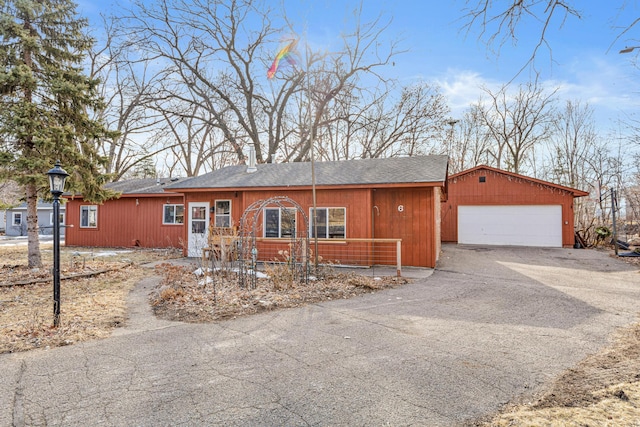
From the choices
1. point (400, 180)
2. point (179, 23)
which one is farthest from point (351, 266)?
point (179, 23)

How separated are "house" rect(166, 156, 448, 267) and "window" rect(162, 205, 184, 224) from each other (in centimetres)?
341

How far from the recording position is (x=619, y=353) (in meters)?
3.77

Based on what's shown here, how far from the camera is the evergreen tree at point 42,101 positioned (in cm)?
873

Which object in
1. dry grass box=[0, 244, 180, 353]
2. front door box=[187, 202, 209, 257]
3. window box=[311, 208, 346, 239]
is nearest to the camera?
dry grass box=[0, 244, 180, 353]

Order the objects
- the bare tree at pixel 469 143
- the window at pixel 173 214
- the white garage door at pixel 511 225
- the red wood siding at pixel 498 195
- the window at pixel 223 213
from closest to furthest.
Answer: the window at pixel 223 213, the window at pixel 173 214, the red wood siding at pixel 498 195, the white garage door at pixel 511 225, the bare tree at pixel 469 143

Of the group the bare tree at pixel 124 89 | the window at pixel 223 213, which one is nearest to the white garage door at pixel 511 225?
the window at pixel 223 213

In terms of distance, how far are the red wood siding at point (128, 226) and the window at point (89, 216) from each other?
8.0 inches

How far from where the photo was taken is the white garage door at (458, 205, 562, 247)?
16.3m

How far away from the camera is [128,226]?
1659cm

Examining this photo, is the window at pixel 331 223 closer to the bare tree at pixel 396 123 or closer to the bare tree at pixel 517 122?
the bare tree at pixel 396 123

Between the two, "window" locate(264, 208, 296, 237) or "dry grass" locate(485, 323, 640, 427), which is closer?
"dry grass" locate(485, 323, 640, 427)

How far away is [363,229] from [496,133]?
1990 cm

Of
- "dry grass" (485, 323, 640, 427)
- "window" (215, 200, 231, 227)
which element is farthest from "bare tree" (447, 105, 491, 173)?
"dry grass" (485, 323, 640, 427)

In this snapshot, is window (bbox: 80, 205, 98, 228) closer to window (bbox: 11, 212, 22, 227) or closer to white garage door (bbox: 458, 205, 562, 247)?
window (bbox: 11, 212, 22, 227)
